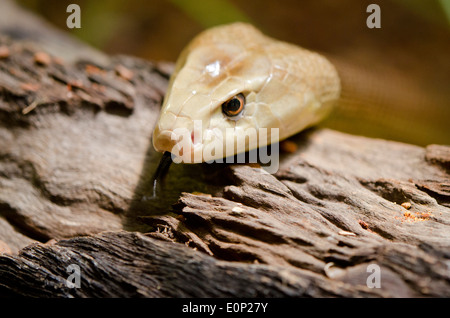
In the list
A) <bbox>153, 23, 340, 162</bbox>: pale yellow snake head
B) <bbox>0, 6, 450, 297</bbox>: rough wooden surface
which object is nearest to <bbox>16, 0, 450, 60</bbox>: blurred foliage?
<bbox>0, 6, 450, 297</bbox>: rough wooden surface

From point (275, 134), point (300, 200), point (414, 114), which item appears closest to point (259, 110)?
point (275, 134)

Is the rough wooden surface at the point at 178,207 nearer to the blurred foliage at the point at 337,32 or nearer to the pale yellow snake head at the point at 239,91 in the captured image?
the pale yellow snake head at the point at 239,91

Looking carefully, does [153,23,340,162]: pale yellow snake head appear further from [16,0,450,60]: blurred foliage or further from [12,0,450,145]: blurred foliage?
[16,0,450,60]: blurred foliage

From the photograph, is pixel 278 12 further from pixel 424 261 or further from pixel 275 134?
pixel 424 261

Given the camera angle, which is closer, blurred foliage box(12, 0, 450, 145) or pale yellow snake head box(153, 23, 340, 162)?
pale yellow snake head box(153, 23, 340, 162)

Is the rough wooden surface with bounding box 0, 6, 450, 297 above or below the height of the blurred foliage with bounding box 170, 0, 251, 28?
below

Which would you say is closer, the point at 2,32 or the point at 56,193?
the point at 56,193


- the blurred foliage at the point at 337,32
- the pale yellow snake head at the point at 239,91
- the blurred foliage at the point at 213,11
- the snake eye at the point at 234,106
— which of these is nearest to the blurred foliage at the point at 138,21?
the blurred foliage at the point at 337,32

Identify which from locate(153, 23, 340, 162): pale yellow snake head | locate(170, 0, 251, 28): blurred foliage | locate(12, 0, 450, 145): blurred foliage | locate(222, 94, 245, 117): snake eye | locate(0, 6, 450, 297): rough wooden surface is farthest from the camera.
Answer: locate(170, 0, 251, 28): blurred foliage
